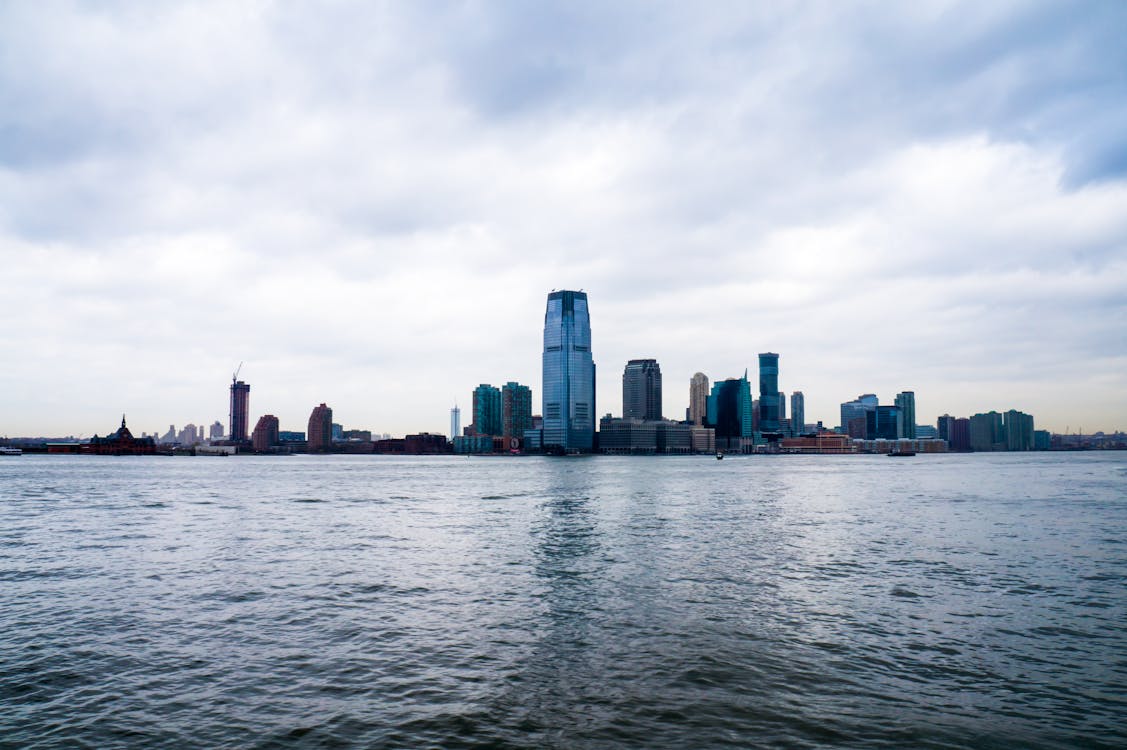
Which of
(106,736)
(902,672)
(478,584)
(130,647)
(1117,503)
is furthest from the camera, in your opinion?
(1117,503)

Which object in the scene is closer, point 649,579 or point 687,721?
point 687,721

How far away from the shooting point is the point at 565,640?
26.9m

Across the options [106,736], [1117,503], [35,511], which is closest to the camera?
[106,736]

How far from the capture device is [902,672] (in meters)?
22.9

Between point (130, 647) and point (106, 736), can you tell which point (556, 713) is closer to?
point (106, 736)

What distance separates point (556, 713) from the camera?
19.7 meters

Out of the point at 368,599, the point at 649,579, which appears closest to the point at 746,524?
the point at 649,579

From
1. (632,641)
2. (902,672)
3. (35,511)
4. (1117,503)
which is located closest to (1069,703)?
(902,672)

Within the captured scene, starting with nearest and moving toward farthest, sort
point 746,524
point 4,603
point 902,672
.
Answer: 1. point 902,672
2. point 4,603
3. point 746,524

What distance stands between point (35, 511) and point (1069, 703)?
9521cm

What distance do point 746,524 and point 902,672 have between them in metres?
44.9

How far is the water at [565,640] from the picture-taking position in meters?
18.8

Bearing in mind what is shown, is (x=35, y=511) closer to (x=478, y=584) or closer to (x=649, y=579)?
(x=478, y=584)

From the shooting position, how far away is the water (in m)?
18.8
